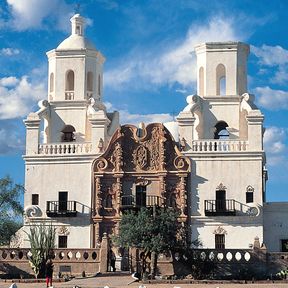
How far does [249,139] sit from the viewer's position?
50406mm

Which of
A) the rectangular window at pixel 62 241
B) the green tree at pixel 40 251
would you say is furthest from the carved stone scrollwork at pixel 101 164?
the green tree at pixel 40 251

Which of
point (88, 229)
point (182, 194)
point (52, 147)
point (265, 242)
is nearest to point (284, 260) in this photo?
point (265, 242)

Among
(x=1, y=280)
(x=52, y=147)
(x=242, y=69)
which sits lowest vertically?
(x=1, y=280)

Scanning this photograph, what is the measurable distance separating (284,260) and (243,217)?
510cm

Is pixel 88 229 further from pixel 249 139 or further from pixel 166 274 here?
pixel 249 139

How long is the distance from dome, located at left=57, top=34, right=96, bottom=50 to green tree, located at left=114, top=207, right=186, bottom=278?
51.8 feet

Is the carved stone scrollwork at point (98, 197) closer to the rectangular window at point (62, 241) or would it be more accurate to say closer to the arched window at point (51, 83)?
the rectangular window at point (62, 241)

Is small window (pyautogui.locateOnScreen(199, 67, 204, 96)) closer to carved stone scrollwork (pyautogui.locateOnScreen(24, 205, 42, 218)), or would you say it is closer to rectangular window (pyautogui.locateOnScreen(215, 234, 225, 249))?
rectangular window (pyautogui.locateOnScreen(215, 234, 225, 249))

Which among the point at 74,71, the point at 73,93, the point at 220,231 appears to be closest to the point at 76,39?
the point at 74,71

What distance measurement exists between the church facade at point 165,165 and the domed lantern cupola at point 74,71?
0.14 metres

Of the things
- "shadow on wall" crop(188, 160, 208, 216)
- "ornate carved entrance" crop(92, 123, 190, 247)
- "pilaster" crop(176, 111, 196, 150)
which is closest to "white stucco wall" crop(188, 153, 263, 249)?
"shadow on wall" crop(188, 160, 208, 216)

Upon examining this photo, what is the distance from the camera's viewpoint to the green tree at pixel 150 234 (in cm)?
4281

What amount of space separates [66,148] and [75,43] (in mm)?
8114

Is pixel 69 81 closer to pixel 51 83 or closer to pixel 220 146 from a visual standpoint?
pixel 51 83
